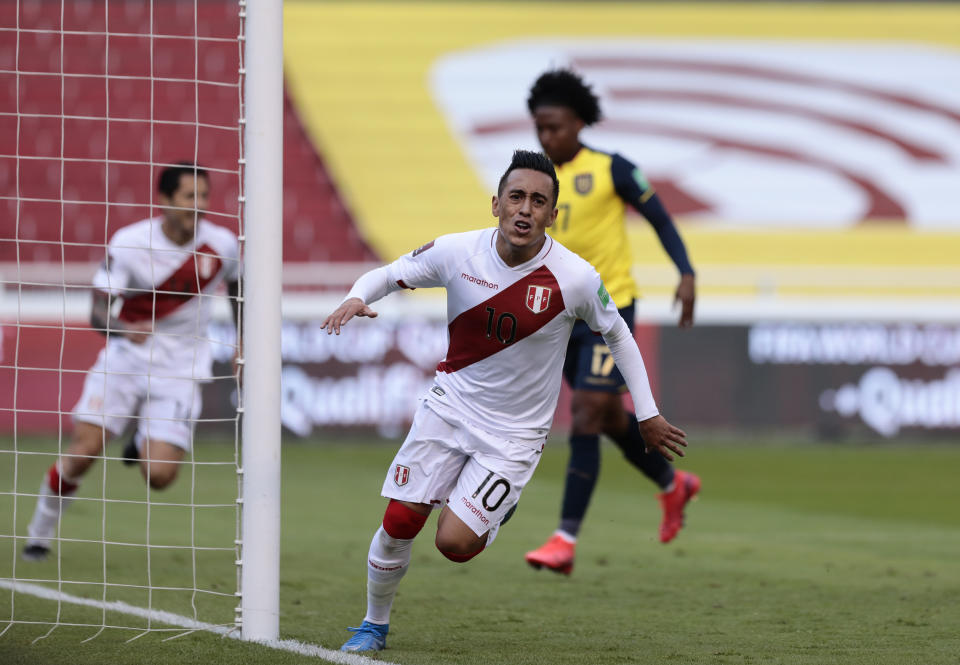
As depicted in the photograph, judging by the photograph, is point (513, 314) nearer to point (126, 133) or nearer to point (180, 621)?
point (180, 621)

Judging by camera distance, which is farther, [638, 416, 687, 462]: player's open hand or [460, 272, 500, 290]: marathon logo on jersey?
[460, 272, 500, 290]: marathon logo on jersey

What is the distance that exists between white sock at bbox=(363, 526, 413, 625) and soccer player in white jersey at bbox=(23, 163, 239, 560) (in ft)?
7.56

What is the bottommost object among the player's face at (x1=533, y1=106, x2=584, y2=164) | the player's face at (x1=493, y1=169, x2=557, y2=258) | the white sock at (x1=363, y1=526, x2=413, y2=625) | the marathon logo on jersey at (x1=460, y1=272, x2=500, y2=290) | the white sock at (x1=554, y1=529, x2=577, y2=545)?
the white sock at (x1=554, y1=529, x2=577, y2=545)

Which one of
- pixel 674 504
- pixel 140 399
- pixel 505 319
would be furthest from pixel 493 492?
pixel 140 399

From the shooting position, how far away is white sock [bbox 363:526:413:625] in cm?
484

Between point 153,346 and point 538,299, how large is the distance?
312 centimetres

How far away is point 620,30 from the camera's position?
2062cm

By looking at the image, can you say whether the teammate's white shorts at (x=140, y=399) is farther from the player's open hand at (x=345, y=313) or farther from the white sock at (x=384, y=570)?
the player's open hand at (x=345, y=313)

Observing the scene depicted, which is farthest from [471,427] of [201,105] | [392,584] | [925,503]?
[201,105]

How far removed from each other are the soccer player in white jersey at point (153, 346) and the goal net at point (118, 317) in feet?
0.05

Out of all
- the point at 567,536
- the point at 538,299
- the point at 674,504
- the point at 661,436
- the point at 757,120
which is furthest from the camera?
the point at 757,120

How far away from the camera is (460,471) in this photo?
4910 millimetres

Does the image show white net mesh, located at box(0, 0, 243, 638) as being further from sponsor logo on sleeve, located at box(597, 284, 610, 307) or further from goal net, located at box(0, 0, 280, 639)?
sponsor logo on sleeve, located at box(597, 284, 610, 307)

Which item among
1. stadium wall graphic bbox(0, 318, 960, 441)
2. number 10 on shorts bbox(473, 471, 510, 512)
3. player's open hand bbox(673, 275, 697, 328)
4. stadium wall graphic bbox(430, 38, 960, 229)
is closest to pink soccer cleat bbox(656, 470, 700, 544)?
player's open hand bbox(673, 275, 697, 328)
